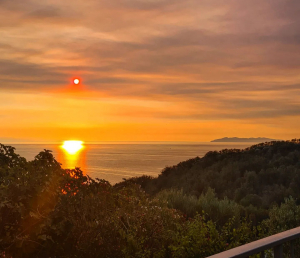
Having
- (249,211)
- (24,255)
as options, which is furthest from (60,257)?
(249,211)

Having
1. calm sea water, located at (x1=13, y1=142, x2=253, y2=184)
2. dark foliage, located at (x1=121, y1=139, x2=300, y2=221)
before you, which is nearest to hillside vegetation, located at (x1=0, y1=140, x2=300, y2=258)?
dark foliage, located at (x1=121, y1=139, x2=300, y2=221)

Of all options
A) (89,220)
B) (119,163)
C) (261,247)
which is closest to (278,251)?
(261,247)

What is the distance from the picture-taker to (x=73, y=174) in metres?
6.45

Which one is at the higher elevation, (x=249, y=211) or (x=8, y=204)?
(x=8, y=204)

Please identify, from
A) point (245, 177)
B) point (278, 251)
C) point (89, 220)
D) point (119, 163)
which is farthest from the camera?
point (119, 163)

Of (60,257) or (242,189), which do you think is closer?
(60,257)

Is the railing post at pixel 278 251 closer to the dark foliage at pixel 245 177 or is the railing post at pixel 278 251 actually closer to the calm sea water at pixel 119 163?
the dark foliage at pixel 245 177

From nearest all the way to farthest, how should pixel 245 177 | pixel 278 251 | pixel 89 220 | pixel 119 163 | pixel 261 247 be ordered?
pixel 261 247
pixel 278 251
pixel 89 220
pixel 245 177
pixel 119 163

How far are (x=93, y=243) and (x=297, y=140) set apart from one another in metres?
19.7

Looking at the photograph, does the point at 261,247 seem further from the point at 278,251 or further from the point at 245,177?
the point at 245,177

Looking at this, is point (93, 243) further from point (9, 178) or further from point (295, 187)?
point (295, 187)

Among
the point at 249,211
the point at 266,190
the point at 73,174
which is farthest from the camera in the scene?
the point at 266,190

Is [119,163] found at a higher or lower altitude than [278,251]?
lower

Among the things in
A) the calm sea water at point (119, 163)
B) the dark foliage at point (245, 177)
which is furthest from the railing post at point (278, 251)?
the calm sea water at point (119, 163)
